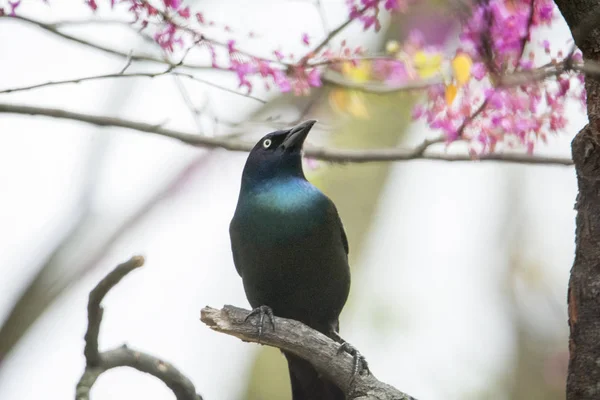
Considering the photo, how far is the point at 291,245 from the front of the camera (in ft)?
15.7

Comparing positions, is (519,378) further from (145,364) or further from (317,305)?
(145,364)

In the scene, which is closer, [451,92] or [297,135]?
[451,92]

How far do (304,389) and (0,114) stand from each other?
2435 millimetres

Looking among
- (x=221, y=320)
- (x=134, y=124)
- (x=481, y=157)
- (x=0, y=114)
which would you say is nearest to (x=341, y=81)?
(x=481, y=157)

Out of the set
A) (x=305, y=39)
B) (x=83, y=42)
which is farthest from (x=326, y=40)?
(x=83, y=42)

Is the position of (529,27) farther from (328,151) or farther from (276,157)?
(276,157)

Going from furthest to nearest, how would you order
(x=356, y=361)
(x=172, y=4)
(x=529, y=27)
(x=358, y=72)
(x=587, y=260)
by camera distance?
(x=358, y=72), (x=356, y=361), (x=172, y=4), (x=529, y=27), (x=587, y=260)

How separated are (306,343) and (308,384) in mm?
1223

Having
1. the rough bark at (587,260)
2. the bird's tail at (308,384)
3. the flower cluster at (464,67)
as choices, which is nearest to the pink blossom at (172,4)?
the flower cluster at (464,67)

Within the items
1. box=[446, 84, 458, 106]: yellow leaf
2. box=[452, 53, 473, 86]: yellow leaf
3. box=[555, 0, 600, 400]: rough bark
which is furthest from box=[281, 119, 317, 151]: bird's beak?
box=[555, 0, 600, 400]: rough bark

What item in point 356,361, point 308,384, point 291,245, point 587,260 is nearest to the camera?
point 587,260

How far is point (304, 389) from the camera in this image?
16.7 feet

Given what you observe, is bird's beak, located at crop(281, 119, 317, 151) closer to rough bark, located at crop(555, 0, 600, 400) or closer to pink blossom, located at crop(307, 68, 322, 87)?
pink blossom, located at crop(307, 68, 322, 87)

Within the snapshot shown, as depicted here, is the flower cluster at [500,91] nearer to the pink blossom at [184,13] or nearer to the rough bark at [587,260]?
the rough bark at [587,260]
